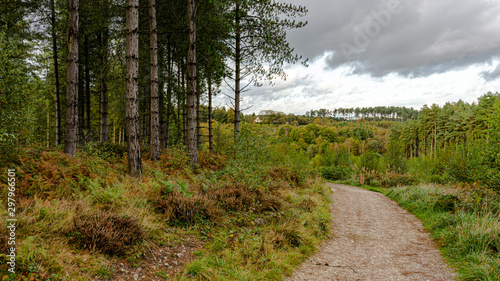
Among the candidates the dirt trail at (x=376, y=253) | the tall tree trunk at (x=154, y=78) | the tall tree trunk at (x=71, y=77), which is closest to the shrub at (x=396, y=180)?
the dirt trail at (x=376, y=253)

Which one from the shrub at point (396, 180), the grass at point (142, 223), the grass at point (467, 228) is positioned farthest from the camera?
the shrub at point (396, 180)

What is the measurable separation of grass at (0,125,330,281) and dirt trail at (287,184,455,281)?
1.46ft

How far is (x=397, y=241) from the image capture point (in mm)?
6793

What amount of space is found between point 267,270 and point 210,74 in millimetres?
12724

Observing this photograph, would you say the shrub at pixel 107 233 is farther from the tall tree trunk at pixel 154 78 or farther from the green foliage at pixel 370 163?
the green foliage at pixel 370 163

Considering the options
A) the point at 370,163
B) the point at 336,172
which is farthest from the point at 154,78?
the point at 370,163

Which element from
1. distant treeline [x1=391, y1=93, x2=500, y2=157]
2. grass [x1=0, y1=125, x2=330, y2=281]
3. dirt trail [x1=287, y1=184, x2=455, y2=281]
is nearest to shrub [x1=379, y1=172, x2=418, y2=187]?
distant treeline [x1=391, y1=93, x2=500, y2=157]

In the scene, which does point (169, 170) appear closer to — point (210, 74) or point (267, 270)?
point (267, 270)

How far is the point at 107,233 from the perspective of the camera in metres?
3.60

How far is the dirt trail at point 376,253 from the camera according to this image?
4.72 meters

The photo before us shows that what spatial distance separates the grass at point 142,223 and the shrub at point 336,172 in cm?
2137

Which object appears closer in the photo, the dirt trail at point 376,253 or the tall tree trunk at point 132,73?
the dirt trail at point 376,253

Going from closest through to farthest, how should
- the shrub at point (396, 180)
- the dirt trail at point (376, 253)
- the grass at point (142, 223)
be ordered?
the grass at point (142, 223) → the dirt trail at point (376, 253) → the shrub at point (396, 180)

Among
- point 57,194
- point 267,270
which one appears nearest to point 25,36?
point 57,194
